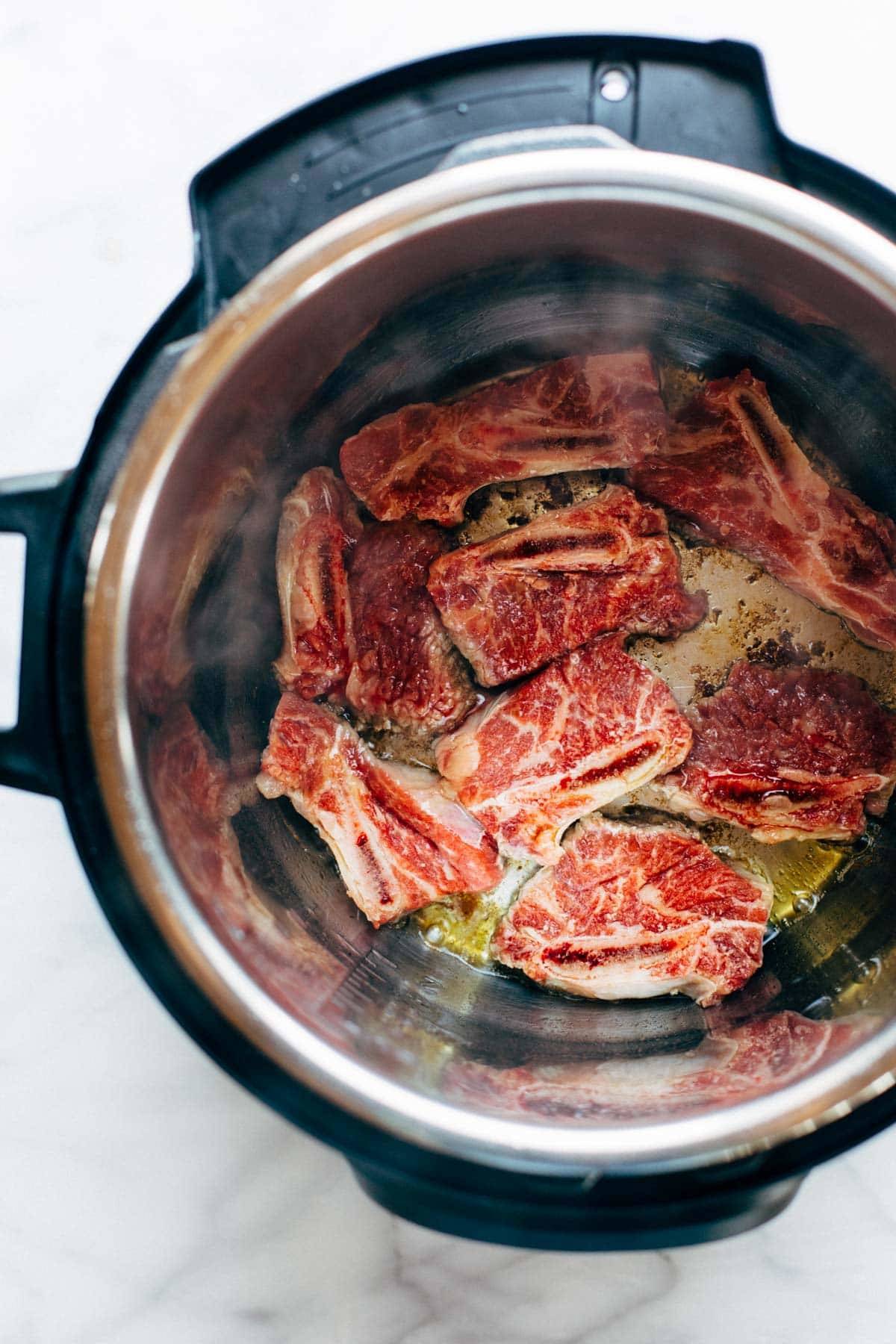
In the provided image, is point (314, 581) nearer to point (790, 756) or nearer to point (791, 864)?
point (790, 756)

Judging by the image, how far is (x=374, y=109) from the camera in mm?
1561

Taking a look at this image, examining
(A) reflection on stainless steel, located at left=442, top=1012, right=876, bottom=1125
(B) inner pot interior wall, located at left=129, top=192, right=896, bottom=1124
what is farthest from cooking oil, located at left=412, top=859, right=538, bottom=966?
(A) reflection on stainless steel, located at left=442, top=1012, right=876, bottom=1125

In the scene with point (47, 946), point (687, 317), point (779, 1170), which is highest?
point (687, 317)

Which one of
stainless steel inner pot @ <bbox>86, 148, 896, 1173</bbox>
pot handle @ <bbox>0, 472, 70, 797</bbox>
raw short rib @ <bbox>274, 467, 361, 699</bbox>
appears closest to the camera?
stainless steel inner pot @ <bbox>86, 148, 896, 1173</bbox>

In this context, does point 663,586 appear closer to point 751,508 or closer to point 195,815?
point 751,508

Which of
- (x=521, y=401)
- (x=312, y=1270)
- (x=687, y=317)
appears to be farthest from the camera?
(x=312, y=1270)

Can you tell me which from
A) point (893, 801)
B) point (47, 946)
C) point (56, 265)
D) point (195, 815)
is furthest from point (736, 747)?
point (56, 265)

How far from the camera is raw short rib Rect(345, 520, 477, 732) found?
2.06 metres

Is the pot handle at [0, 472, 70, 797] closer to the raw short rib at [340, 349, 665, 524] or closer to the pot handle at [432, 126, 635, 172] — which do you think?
the raw short rib at [340, 349, 665, 524]

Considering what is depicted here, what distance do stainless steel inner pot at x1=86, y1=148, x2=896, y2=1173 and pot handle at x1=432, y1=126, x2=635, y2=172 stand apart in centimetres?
7

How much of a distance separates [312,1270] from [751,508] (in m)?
1.82

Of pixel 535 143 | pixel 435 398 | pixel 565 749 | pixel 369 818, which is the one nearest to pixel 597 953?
pixel 565 749

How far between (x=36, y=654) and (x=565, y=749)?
101cm

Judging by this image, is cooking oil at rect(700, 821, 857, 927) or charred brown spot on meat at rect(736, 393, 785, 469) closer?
charred brown spot on meat at rect(736, 393, 785, 469)
